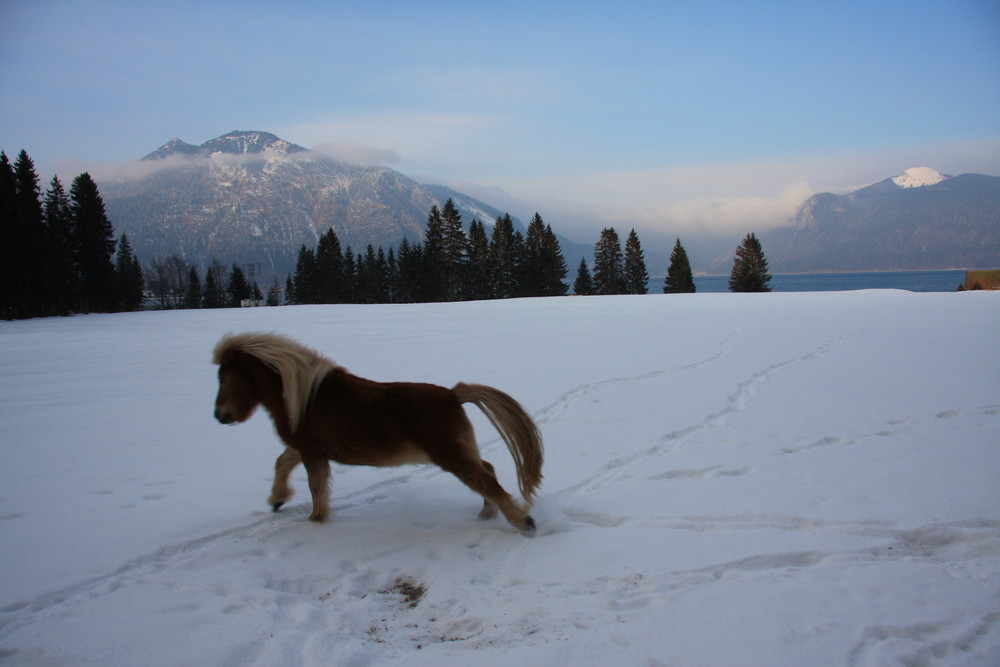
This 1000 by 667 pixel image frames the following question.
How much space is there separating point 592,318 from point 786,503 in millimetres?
18255

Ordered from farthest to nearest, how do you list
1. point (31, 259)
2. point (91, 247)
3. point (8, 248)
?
point (91, 247)
point (31, 259)
point (8, 248)

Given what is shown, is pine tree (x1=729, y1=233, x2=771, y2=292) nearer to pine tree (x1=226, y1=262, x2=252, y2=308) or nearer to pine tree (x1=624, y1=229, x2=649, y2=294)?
pine tree (x1=624, y1=229, x2=649, y2=294)

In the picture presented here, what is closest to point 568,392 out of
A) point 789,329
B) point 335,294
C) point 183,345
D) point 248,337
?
point 248,337

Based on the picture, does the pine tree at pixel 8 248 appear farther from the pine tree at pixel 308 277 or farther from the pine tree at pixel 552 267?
the pine tree at pixel 552 267

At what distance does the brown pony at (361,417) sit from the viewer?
3854 mm

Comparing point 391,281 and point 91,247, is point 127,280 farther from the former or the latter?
point 391,281

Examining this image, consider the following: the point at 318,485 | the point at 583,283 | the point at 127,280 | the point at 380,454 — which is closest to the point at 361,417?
the point at 380,454

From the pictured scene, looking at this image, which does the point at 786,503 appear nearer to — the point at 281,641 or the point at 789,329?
the point at 281,641

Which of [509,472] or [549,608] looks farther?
[509,472]

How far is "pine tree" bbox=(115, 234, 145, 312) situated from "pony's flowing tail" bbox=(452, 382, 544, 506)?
6798cm

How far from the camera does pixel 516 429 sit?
4.01 meters

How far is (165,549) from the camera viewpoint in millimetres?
3645

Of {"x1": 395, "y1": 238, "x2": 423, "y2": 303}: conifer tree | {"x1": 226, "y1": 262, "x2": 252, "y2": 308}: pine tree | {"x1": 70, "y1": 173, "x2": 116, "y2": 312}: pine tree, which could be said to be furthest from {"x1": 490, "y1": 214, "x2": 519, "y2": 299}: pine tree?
{"x1": 70, "y1": 173, "x2": 116, "y2": 312}: pine tree

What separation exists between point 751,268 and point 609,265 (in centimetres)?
1976
